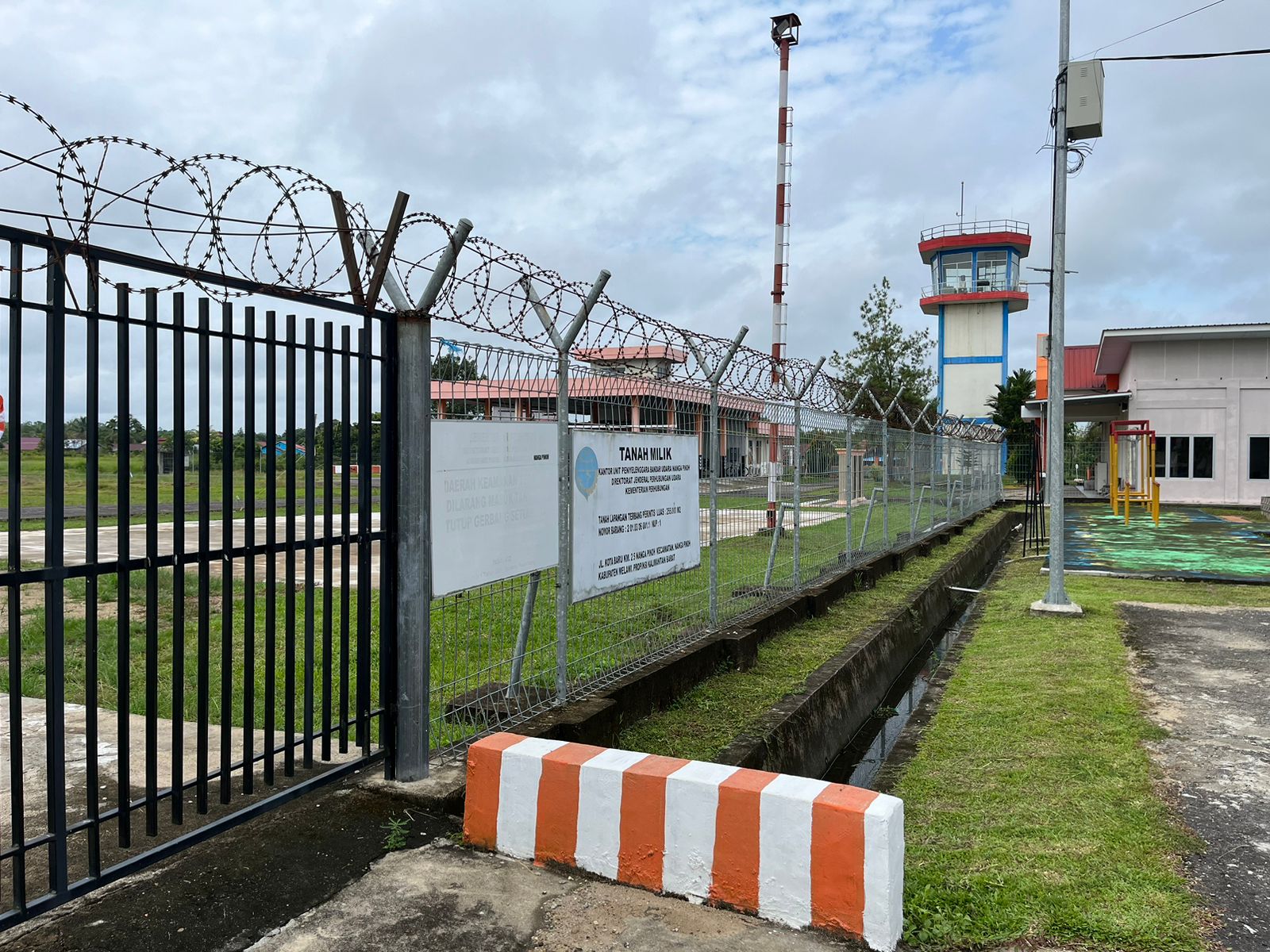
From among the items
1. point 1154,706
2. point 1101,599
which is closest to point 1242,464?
point 1101,599

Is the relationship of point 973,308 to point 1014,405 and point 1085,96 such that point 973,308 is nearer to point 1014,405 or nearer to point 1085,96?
point 1014,405

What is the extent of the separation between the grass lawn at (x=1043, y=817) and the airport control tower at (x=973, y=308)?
48145mm

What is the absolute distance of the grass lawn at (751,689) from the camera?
5750mm

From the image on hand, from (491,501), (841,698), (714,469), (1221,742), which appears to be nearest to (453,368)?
Answer: (491,501)

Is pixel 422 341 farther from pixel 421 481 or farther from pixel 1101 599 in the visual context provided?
pixel 1101 599

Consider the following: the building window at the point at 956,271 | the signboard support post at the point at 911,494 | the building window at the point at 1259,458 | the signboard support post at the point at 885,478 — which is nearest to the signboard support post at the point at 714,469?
the signboard support post at the point at 885,478

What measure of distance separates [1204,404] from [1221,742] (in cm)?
2881

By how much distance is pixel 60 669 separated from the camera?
9.88 feet

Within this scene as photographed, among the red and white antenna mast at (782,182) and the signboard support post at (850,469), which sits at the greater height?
the red and white antenna mast at (782,182)

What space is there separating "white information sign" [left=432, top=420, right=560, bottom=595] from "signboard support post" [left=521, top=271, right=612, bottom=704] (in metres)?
0.05

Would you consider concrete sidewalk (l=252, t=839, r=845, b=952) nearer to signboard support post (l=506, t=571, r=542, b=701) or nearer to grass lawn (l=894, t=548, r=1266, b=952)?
grass lawn (l=894, t=548, r=1266, b=952)

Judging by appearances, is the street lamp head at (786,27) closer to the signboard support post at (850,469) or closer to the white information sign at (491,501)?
the signboard support post at (850,469)

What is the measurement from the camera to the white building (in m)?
30.2

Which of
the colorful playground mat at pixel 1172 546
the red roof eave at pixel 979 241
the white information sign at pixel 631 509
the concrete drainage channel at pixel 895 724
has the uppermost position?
the red roof eave at pixel 979 241
